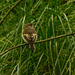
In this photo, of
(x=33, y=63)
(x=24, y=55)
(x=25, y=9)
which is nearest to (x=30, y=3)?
(x=25, y=9)

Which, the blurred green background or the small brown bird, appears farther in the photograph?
the blurred green background

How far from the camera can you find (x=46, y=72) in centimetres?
338

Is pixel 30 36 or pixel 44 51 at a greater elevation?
pixel 30 36

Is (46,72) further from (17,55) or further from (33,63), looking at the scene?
(17,55)

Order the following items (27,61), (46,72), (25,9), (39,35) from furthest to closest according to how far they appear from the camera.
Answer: (25,9) → (39,35) → (27,61) → (46,72)

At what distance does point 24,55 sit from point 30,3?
4.15 ft

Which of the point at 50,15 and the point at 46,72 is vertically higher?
the point at 50,15

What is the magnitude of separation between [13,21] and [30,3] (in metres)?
0.55

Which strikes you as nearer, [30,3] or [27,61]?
[27,61]

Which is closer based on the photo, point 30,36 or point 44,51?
point 30,36

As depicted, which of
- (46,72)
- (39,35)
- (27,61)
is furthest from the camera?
(39,35)

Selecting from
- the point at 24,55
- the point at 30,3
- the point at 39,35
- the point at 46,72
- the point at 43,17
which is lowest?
the point at 46,72

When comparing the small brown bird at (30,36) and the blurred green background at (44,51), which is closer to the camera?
the small brown bird at (30,36)

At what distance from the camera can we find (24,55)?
3797 mm
